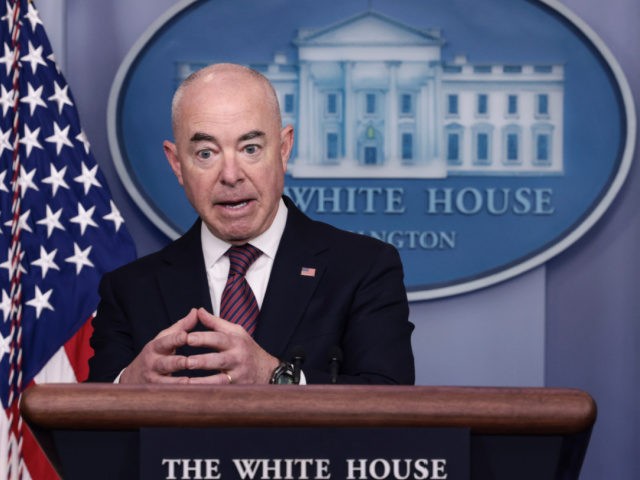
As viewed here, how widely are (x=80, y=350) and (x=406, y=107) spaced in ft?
4.26

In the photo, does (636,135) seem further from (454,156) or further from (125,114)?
(125,114)

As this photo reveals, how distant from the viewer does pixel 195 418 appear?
3.71 feet

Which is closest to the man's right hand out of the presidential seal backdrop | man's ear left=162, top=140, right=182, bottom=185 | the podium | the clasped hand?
the clasped hand

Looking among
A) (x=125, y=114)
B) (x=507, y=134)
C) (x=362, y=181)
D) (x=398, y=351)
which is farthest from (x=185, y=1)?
(x=398, y=351)

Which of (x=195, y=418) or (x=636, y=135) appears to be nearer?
(x=195, y=418)

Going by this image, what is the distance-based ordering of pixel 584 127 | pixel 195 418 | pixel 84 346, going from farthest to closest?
pixel 584 127, pixel 84 346, pixel 195 418

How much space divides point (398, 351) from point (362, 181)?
1.49 meters

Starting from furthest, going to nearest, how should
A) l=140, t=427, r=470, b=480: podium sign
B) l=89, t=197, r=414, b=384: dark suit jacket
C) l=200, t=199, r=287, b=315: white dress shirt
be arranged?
l=200, t=199, r=287, b=315: white dress shirt → l=89, t=197, r=414, b=384: dark suit jacket → l=140, t=427, r=470, b=480: podium sign

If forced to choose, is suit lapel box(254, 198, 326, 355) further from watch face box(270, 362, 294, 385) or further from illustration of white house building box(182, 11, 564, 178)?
illustration of white house building box(182, 11, 564, 178)

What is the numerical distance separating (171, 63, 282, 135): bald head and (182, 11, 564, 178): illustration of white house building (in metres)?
1.38

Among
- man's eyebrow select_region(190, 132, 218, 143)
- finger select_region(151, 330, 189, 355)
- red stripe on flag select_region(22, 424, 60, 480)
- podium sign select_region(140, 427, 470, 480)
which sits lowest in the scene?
red stripe on flag select_region(22, 424, 60, 480)

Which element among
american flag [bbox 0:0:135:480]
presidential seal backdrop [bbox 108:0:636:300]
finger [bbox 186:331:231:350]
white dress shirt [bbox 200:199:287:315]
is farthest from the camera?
presidential seal backdrop [bbox 108:0:636:300]

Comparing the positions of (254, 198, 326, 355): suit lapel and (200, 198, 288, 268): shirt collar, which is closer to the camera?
(254, 198, 326, 355): suit lapel

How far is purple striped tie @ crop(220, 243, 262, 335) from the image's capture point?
1.92 m
